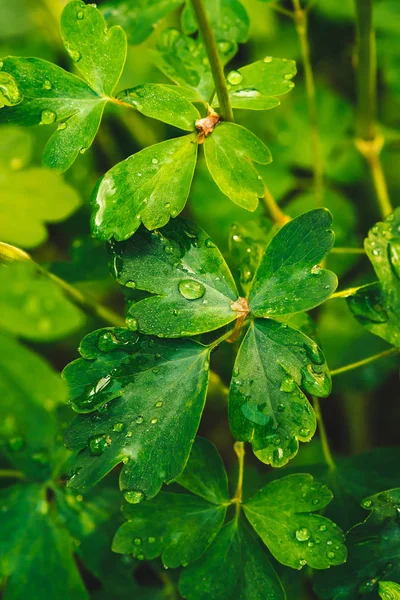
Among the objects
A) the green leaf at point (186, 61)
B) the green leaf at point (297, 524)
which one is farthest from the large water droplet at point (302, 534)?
the green leaf at point (186, 61)

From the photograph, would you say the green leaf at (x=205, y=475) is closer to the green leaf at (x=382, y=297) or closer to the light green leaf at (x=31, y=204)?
the green leaf at (x=382, y=297)

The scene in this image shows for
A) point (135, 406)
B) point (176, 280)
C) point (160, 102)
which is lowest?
point (135, 406)

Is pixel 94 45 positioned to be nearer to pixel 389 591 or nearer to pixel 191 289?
pixel 191 289

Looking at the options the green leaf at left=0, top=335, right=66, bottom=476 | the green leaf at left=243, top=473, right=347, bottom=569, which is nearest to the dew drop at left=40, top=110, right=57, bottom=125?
the green leaf at left=0, top=335, right=66, bottom=476

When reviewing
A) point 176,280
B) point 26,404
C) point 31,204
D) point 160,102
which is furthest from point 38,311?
point 160,102

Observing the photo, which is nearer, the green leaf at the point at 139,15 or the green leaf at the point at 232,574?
the green leaf at the point at 232,574

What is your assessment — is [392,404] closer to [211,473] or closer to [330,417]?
[330,417]
